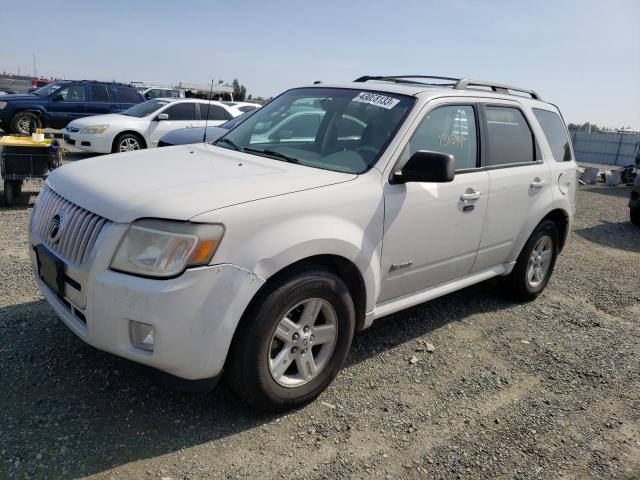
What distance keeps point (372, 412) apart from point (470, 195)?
1.68 meters

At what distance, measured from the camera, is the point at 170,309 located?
2.40 meters

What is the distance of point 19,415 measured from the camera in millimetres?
2775

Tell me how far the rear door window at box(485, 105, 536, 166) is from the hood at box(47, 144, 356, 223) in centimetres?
158

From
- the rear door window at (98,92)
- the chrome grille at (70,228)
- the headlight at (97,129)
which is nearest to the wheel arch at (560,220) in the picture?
the chrome grille at (70,228)

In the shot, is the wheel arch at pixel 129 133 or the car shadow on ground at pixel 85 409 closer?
the car shadow on ground at pixel 85 409

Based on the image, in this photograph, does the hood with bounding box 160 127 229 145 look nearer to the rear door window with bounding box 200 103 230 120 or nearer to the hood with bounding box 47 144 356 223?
the rear door window with bounding box 200 103 230 120

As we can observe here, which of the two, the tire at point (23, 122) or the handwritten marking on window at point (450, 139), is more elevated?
the handwritten marking on window at point (450, 139)

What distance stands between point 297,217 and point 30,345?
6.81ft

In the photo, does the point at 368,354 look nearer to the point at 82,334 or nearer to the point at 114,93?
the point at 82,334

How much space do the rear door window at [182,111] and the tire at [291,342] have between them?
10426 mm

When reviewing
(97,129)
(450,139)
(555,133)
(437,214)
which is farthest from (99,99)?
(437,214)

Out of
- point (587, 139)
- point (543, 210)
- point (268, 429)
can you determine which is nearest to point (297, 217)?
point (268, 429)

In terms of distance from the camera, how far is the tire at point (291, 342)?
8.69 ft

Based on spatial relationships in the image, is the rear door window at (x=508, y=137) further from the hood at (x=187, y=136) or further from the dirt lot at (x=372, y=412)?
the hood at (x=187, y=136)
